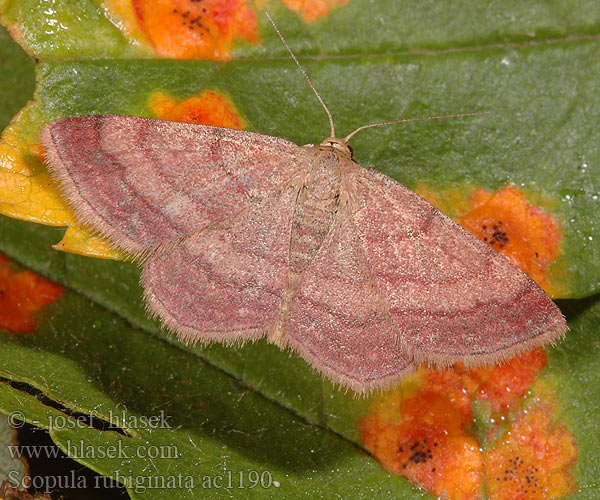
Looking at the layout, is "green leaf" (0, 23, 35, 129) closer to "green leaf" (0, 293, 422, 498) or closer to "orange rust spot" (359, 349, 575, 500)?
"green leaf" (0, 293, 422, 498)

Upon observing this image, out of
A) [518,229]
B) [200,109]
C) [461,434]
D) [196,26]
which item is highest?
[196,26]

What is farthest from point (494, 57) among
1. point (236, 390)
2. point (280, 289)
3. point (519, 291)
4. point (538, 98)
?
point (236, 390)

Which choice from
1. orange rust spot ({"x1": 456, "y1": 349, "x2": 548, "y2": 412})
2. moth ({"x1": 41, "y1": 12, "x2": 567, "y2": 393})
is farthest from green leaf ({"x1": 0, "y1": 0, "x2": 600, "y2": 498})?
moth ({"x1": 41, "y1": 12, "x2": 567, "y2": 393})

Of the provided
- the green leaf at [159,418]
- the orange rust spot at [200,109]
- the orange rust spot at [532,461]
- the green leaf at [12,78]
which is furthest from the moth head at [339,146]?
the green leaf at [12,78]

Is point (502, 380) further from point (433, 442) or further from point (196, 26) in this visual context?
point (196, 26)

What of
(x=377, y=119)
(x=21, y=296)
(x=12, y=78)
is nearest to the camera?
(x=377, y=119)

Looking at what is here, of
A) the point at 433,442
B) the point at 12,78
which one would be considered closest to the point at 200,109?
the point at 12,78

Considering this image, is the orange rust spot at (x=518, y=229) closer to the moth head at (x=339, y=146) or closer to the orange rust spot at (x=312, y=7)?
the moth head at (x=339, y=146)
